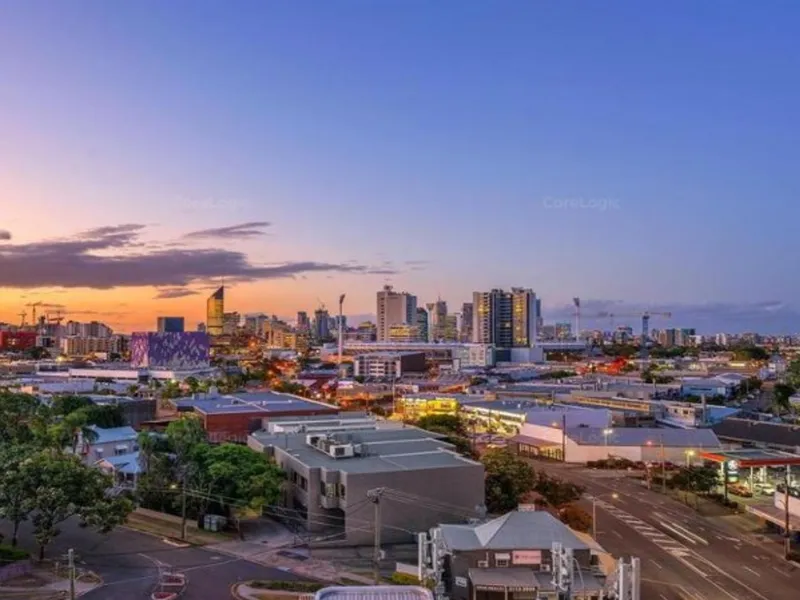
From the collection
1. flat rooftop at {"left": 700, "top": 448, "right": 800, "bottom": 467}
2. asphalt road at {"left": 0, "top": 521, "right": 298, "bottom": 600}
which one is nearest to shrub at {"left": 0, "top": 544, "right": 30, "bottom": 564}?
asphalt road at {"left": 0, "top": 521, "right": 298, "bottom": 600}

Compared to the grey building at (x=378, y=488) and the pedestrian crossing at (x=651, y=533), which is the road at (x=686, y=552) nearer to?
the pedestrian crossing at (x=651, y=533)

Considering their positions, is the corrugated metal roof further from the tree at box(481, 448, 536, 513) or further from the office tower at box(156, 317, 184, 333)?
the office tower at box(156, 317, 184, 333)

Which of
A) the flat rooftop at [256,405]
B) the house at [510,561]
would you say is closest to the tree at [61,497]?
the house at [510,561]

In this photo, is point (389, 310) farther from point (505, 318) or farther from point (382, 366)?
point (382, 366)

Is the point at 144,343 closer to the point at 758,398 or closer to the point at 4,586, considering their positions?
the point at 758,398

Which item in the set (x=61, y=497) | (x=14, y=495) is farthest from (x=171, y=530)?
(x=14, y=495)

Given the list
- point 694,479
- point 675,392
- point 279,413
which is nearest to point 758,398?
point 675,392
